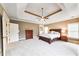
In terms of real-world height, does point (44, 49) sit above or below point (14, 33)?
below

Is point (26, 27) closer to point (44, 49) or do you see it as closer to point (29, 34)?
point (29, 34)

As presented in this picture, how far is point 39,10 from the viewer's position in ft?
5.88

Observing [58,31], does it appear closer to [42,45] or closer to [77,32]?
[77,32]

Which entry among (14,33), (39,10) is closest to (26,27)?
(14,33)

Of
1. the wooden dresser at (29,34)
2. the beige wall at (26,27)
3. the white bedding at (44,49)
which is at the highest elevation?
the beige wall at (26,27)

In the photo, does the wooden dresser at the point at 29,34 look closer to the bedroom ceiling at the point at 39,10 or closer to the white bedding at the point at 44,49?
the white bedding at the point at 44,49

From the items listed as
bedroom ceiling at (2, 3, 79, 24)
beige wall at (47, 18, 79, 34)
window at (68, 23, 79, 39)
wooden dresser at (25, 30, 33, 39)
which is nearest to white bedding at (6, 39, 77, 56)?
wooden dresser at (25, 30, 33, 39)

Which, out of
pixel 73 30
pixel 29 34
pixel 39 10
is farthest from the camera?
pixel 29 34

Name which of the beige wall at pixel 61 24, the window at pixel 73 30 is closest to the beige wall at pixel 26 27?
the beige wall at pixel 61 24

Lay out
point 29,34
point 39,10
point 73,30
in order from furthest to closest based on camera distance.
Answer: point 29,34
point 39,10
point 73,30

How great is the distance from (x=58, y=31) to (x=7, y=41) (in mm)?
1357

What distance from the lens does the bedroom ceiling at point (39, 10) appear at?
66.1 inches

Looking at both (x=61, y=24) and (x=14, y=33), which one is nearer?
(x=61, y=24)

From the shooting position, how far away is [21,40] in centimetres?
187
